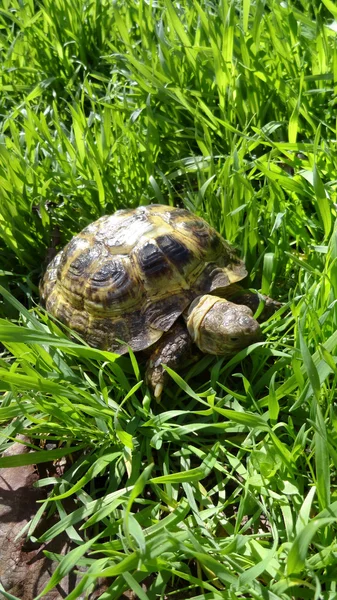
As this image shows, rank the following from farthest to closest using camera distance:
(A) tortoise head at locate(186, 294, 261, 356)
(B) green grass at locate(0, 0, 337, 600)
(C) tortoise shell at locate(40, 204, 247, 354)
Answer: (C) tortoise shell at locate(40, 204, 247, 354) < (A) tortoise head at locate(186, 294, 261, 356) < (B) green grass at locate(0, 0, 337, 600)

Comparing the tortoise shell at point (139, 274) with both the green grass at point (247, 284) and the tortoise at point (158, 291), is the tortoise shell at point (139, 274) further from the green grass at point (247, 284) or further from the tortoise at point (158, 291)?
the green grass at point (247, 284)

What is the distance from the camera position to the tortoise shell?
7.22 feet

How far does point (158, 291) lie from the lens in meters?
2.21

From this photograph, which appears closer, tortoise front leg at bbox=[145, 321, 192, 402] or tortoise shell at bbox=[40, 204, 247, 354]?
tortoise front leg at bbox=[145, 321, 192, 402]

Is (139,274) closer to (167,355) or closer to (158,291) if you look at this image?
(158,291)

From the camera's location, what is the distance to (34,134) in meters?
2.92

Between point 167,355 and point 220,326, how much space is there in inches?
9.0

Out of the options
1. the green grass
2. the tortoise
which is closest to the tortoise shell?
the tortoise

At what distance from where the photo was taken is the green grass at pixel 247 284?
1.68 metres

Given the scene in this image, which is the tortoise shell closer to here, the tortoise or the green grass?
the tortoise

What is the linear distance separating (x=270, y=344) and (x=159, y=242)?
564 millimetres

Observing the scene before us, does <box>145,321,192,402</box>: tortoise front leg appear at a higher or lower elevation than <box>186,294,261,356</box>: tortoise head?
lower

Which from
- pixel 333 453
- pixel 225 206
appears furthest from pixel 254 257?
pixel 333 453

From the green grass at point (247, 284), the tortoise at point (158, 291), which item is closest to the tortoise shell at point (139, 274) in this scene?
the tortoise at point (158, 291)
